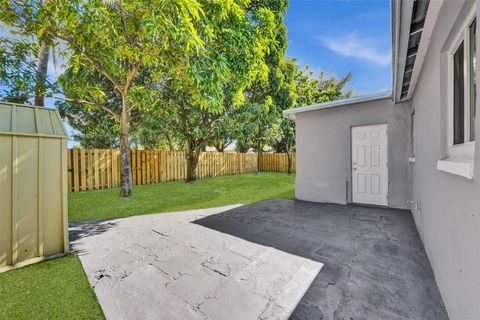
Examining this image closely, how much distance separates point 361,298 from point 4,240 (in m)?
3.53

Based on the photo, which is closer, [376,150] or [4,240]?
[4,240]

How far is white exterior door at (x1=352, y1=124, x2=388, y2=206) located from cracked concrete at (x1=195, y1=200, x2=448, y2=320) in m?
0.38

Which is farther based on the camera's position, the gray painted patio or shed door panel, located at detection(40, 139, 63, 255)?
shed door panel, located at detection(40, 139, 63, 255)

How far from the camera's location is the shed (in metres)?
2.13

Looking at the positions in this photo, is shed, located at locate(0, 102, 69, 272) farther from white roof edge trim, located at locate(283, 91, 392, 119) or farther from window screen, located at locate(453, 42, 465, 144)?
white roof edge trim, located at locate(283, 91, 392, 119)

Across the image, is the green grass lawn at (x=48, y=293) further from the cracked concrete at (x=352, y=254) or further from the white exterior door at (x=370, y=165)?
the white exterior door at (x=370, y=165)

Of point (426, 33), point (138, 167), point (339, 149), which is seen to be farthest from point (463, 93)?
point (138, 167)

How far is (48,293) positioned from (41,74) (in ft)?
21.8

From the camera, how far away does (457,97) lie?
1568 millimetres

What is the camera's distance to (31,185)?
2264 mm

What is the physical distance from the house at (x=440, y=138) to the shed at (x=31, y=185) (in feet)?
11.9

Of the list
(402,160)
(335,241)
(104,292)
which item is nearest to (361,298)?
(335,241)

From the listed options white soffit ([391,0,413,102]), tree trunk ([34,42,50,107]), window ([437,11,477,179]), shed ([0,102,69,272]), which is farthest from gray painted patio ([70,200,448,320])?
tree trunk ([34,42,50,107])

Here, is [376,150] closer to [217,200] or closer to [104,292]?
[217,200]
